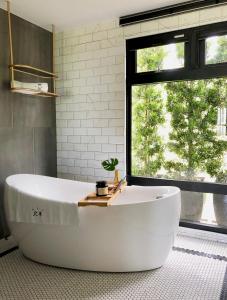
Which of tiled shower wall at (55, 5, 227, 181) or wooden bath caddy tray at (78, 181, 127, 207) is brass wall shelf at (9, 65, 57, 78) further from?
wooden bath caddy tray at (78, 181, 127, 207)

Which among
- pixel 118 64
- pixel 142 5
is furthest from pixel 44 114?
pixel 142 5

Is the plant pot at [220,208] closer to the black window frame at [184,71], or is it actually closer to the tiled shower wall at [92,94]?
the black window frame at [184,71]

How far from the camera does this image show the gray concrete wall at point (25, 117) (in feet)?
9.55

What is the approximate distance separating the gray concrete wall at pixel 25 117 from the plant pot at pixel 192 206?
176 cm

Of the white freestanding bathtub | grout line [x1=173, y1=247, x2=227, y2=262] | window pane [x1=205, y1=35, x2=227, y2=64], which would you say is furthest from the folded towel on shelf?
grout line [x1=173, y1=247, x2=227, y2=262]

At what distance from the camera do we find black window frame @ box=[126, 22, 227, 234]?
9.08 ft

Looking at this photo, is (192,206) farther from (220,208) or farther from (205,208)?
(220,208)

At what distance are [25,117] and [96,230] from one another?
1676 mm

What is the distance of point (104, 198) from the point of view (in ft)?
7.63

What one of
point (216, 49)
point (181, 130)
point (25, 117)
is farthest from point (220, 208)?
point (25, 117)

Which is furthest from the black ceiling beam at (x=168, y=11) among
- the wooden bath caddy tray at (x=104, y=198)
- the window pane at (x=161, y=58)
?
the wooden bath caddy tray at (x=104, y=198)

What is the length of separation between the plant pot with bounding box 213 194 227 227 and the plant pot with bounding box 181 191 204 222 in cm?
15

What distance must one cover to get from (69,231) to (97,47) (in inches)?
86.5

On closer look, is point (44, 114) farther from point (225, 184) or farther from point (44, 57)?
point (225, 184)
